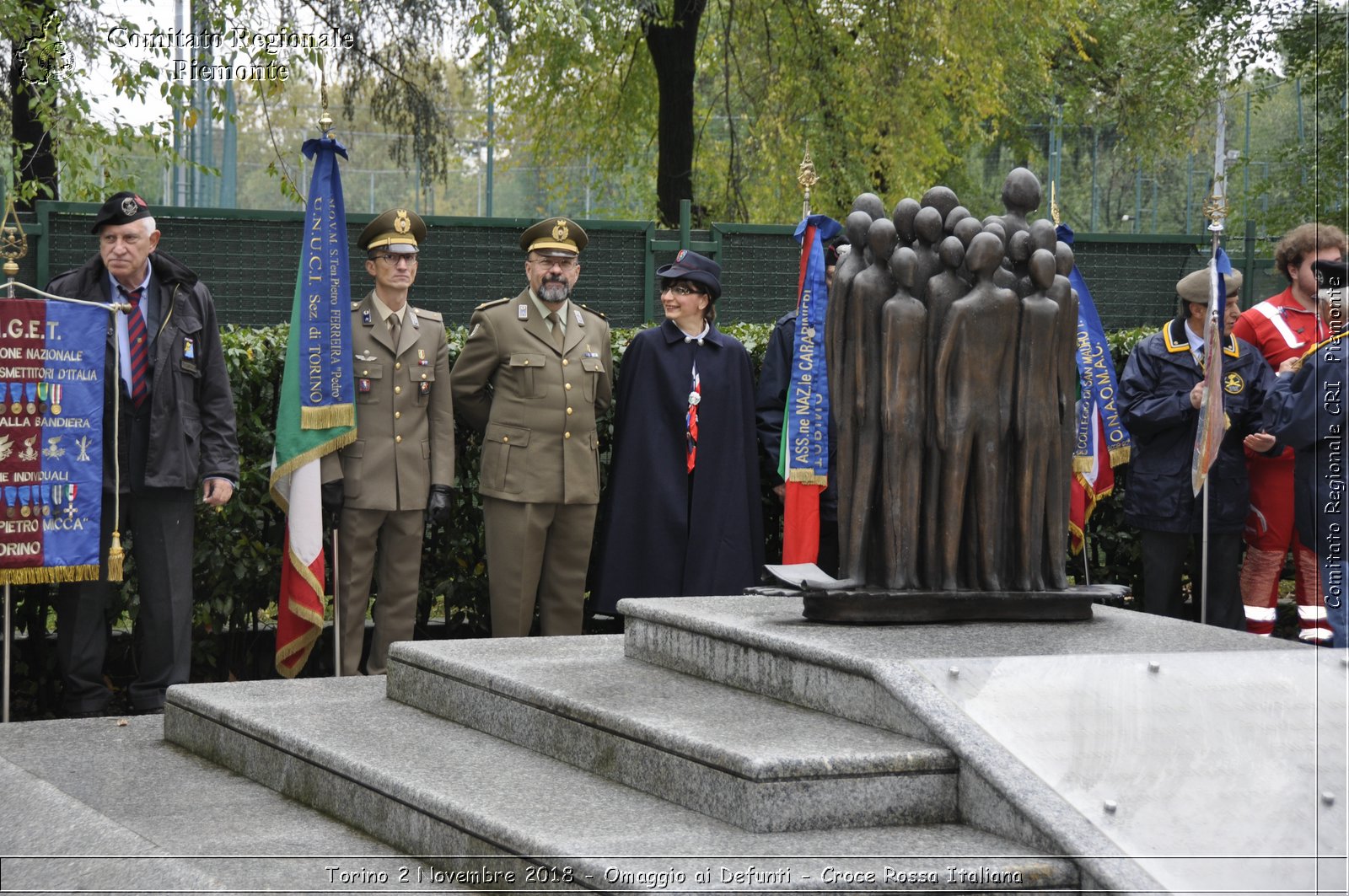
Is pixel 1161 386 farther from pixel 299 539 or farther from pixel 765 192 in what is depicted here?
pixel 765 192

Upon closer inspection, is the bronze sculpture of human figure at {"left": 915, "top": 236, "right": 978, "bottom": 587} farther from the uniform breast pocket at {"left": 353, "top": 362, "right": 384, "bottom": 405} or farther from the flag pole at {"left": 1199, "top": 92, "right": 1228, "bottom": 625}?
the uniform breast pocket at {"left": 353, "top": 362, "right": 384, "bottom": 405}

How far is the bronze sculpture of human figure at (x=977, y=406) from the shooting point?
17.5 ft

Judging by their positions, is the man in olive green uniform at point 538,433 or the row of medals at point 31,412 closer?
the row of medals at point 31,412

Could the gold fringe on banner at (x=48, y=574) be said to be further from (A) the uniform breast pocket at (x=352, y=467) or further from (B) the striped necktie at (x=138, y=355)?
(A) the uniform breast pocket at (x=352, y=467)

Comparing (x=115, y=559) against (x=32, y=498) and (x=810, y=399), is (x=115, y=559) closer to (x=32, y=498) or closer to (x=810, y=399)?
(x=32, y=498)

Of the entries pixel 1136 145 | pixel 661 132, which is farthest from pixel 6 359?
pixel 1136 145

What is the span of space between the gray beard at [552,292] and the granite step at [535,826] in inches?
83.7

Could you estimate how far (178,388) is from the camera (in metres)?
6.22

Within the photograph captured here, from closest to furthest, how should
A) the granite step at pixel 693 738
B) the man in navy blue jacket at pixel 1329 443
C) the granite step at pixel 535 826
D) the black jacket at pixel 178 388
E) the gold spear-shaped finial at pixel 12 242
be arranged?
the man in navy blue jacket at pixel 1329 443 → the granite step at pixel 535 826 → the granite step at pixel 693 738 → the black jacket at pixel 178 388 → the gold spear-shaped finial at pixel 12 242

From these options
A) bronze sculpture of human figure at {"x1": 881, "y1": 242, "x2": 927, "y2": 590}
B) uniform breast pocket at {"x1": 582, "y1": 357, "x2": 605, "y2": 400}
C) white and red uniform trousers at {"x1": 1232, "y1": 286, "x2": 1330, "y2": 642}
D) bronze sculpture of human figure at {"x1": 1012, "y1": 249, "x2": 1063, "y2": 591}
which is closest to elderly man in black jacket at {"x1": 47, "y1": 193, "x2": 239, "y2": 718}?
uniform breast pocket at {"x1": 582, "y1": 357, "x2": 605, "y2": 400}

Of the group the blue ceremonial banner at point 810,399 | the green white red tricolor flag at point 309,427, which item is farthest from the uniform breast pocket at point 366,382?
the blue ceremonial banner at point 810,399

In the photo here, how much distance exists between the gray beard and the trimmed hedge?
2.53 ft

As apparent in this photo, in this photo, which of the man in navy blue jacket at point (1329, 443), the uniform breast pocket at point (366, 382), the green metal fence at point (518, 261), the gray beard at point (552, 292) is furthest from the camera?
the green metal fence at point (518, 261)

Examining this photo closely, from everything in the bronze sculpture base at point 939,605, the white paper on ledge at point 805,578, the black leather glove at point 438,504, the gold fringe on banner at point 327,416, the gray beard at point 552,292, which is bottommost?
the bronze sculpture base at point 939,605
